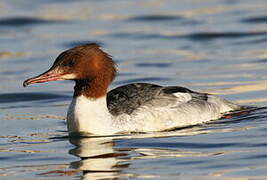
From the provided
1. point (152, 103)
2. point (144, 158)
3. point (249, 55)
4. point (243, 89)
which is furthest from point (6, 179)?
point (249, 55)

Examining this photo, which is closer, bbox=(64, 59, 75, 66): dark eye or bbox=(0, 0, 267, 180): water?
bbox=(0, 0, 267, 180): water

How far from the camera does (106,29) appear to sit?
22094mm

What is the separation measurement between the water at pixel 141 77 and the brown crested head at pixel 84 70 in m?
0.73

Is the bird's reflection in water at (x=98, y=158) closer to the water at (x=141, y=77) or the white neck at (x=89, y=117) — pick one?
the water at (x=141, y=77)

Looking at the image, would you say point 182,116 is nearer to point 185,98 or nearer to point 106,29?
point 185,98

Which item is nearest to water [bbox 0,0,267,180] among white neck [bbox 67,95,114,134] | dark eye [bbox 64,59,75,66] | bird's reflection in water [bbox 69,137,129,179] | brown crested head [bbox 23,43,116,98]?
bird's reflection in water [bbox 69,137,129,179]

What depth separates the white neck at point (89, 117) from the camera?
11.5 metres

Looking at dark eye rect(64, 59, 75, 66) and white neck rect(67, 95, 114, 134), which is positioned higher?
dark eye rect(64, 59, 75, 66)

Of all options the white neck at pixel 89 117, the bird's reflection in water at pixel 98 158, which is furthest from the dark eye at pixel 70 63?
the bird's reflection in water at pixel 98 158

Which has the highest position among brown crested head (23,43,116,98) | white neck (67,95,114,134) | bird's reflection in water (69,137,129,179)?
brown crested head (23,43,116,98)

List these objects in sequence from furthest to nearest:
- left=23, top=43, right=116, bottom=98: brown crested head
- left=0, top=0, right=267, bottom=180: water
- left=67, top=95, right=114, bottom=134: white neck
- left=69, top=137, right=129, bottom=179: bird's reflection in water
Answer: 1. left=67, top=95, right=114, bottom=134: white neck
2. left=23, top=43, right=116, bottom=98: brown crested head
3. left=0, top=0, right=267, bottom=180: water
4. left=69, top=137, right=129, bottom=179: bird's reflection in water

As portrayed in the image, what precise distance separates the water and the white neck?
7.1 inches

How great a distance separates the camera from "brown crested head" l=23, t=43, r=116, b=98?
37.3 feet

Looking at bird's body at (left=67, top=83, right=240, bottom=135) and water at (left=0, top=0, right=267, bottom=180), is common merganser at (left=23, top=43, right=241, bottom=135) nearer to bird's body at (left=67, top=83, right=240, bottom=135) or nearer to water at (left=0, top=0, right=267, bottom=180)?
bird's body at (left=67, top=83, right=240, bottom=135)
